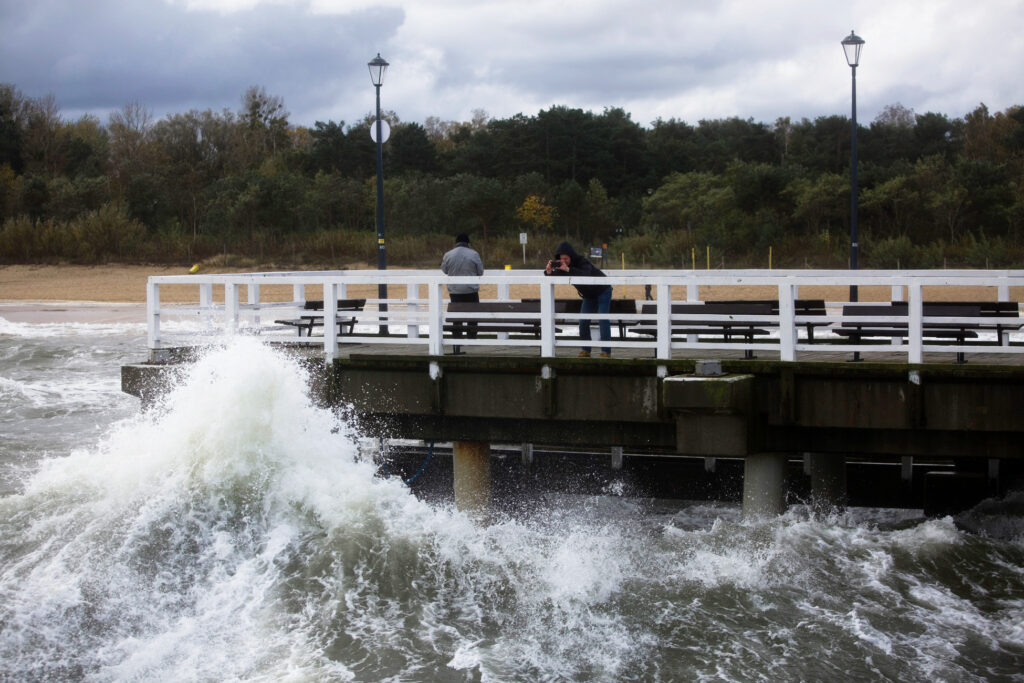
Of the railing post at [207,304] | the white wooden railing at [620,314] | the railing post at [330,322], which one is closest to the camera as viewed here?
the white wooden railing at [620,314]

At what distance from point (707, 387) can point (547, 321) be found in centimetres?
196

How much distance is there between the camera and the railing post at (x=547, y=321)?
11188 millimetres

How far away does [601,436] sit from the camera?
11055mm

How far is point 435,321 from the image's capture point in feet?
38.5

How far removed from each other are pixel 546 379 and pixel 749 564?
8.54 ft

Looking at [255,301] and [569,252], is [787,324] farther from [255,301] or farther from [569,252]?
[255,301]

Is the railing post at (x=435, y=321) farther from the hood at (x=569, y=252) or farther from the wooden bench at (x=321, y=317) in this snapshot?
the hood at (x=569, y=252)

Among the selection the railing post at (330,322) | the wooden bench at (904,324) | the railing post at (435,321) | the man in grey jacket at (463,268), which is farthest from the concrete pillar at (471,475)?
the wooden bench at (904,324)

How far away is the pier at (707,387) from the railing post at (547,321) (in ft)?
0.05

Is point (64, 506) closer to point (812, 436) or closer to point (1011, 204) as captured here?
point (812, 436)

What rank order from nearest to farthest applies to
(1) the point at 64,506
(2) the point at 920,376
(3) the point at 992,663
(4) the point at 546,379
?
(3) the point at 992,663 < (2) the point at 920,376 < (4) the point at 546,379 < (1) the point at 64,506

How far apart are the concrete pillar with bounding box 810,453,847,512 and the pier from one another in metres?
0.02

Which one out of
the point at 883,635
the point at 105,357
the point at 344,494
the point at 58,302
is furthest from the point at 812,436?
the point at 58,302

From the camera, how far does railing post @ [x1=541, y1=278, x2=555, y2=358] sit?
36.7ft
